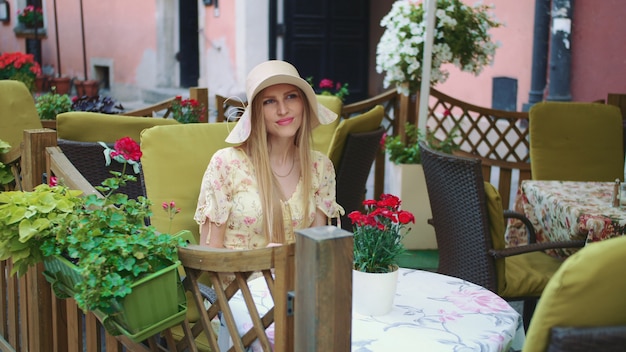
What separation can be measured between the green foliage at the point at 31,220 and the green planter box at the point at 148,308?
0.16 meters

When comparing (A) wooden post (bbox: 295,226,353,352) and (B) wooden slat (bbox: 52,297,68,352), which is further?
(B) wooden slat (bbox: 52,297,68,352)

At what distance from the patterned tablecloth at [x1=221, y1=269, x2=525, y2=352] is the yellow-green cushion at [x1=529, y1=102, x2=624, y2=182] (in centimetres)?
206

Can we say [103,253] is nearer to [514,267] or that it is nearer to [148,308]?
[148,308]

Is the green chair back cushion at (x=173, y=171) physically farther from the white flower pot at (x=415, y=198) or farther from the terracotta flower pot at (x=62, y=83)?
the terracotta flower pot at (x=62, y=83)

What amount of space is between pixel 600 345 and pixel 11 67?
587cm

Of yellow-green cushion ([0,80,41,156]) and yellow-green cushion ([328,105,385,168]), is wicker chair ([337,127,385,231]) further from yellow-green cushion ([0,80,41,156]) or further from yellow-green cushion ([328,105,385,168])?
yellow-green cushion ([0,80,41,156])

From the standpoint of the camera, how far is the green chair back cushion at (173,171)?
3006mm

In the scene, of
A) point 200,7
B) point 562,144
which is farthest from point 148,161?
point 200,7

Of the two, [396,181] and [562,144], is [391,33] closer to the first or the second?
[396,181]

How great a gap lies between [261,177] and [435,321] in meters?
0.95

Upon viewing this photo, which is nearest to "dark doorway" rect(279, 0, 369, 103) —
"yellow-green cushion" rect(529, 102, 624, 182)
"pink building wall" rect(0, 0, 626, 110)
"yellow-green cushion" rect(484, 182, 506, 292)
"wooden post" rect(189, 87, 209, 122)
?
"pink building wall" rect(0, 0, 626, 110)

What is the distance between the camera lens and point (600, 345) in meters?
1.42

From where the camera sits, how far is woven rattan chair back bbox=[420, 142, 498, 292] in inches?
115

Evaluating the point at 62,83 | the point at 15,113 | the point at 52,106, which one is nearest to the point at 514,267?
the point at 15,113
